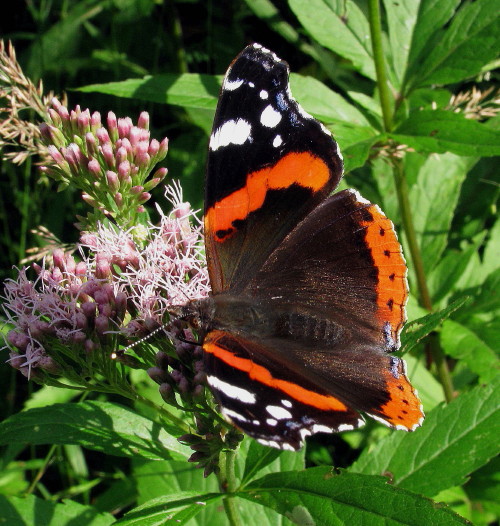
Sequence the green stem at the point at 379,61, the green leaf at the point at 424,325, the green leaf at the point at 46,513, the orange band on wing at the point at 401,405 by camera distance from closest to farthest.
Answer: the orange band on wing at the point at 401,405, the green leaf at the point at 424,325, the green leaf at the point at 46,513, the green stem at the point at 379,61

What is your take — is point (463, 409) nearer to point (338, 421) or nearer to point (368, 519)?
point (368, 519)

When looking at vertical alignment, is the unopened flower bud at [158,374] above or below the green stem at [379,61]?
below

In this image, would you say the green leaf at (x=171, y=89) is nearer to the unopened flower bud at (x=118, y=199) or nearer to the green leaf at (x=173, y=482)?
the unopened flower bud at (x=118, y=199)

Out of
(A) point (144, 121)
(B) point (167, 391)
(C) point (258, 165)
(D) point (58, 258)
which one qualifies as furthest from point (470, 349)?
(D) point (58, 258)

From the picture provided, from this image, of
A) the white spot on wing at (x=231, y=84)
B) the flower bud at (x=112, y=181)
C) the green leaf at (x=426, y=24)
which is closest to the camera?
the white spot on wing at (x=231, y=84)

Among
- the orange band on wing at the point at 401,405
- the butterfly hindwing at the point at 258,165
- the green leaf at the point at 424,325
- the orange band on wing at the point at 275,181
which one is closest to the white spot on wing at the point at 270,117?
the butterfly hindwing at the point at 258,165
